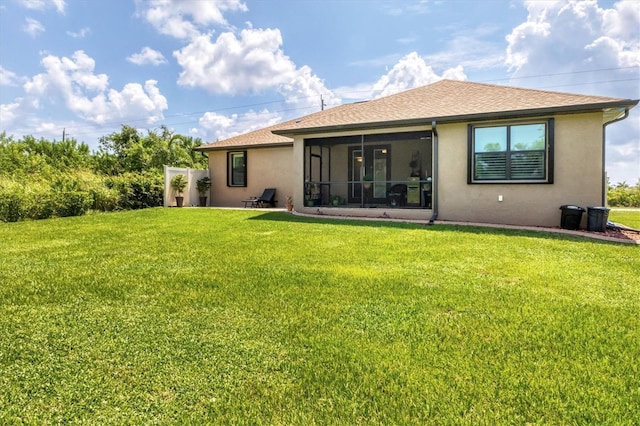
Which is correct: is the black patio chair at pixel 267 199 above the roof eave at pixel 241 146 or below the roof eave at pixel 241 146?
below

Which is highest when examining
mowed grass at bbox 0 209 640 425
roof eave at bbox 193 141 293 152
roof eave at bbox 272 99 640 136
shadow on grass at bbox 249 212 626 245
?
roof eave at bbox 193 141 293 152

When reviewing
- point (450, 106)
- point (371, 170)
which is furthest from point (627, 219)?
point (371, 170)

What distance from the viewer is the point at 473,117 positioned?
10.3 metres

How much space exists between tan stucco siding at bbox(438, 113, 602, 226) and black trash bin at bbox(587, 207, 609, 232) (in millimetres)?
587

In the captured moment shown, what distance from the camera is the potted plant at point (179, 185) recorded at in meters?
16.0

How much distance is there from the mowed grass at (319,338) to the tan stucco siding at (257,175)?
1031cm

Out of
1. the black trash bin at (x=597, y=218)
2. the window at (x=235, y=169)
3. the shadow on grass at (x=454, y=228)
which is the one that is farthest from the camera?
the window at (x=235, y=169)

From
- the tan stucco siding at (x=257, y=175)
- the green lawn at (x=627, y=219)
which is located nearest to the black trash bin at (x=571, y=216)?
the green lawn at (x=627, y=219)

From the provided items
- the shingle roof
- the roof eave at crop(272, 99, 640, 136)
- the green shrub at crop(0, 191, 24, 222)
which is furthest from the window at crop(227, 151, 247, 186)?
the green shrub at crop(0, 191, 24, 222)

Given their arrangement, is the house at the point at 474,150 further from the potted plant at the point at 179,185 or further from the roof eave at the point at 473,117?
the potted plant at the point at 179,185

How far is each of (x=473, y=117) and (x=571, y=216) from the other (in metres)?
3.64

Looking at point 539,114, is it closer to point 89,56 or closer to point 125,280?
point 125,280

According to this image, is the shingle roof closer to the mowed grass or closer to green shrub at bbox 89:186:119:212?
the mowed grass

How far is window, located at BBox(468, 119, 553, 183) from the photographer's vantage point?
9.91 m
